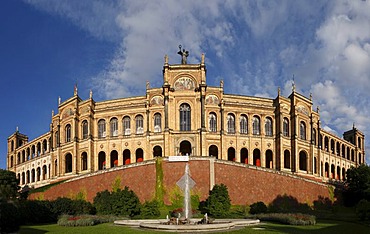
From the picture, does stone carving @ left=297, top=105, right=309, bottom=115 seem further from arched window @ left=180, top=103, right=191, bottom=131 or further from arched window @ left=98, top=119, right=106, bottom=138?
arched window @ left=98, top=119, right=106, bottom=138

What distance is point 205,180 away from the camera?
132 ft

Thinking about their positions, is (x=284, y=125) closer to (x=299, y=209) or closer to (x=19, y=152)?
(x=299, y=209)

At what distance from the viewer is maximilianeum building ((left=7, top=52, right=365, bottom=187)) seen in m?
55.2

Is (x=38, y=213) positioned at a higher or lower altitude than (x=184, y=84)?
lower

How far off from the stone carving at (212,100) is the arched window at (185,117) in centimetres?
337

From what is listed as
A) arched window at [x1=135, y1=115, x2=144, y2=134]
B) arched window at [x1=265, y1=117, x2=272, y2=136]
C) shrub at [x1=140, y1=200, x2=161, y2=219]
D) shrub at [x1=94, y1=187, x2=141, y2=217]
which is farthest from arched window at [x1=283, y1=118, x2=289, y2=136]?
shrub at [x1=94, y1=187, x2=141, y2=217]

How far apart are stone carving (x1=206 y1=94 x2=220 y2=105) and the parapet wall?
1681cm

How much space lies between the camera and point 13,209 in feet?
63.7

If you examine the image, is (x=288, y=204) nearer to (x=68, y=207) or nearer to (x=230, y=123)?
(x=230, y=123)

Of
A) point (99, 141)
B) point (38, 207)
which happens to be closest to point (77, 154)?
point (99, 141)

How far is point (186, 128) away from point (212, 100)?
6209 millimetres

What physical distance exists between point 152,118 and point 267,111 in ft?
62.4

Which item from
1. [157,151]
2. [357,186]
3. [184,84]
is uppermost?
[184,84]

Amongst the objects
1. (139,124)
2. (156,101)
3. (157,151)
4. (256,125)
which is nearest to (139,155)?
(157,151)
